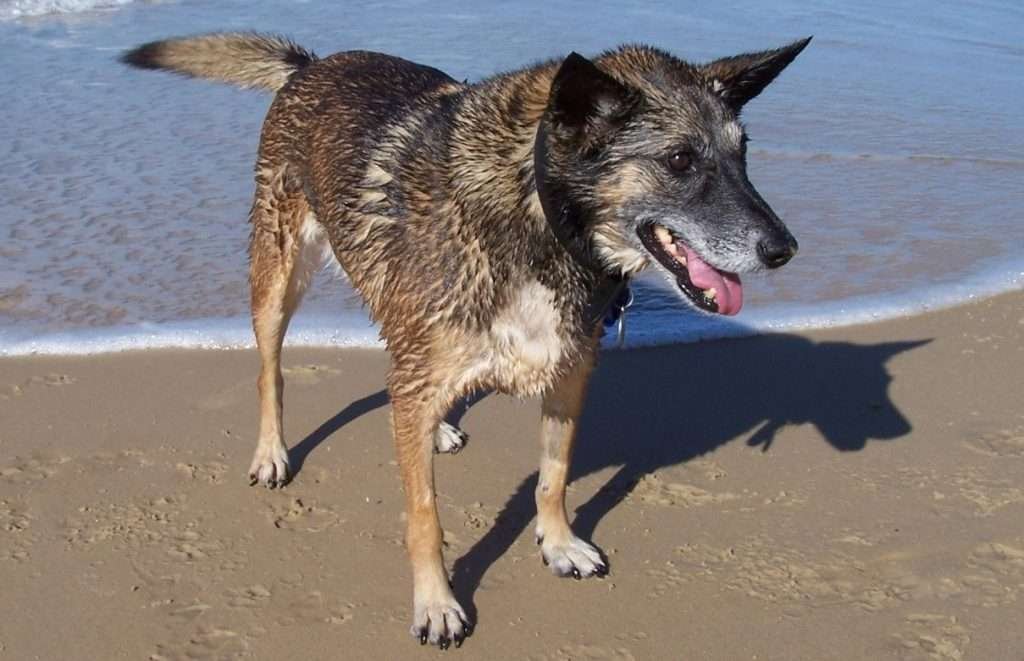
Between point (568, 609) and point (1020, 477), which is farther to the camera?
point (1020, 477)

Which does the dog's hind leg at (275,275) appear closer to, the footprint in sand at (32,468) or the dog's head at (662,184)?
the footprint in sand at (32,468)

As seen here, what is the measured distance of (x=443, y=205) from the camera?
12.2ft

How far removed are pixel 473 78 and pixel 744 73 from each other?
6523 millimetres

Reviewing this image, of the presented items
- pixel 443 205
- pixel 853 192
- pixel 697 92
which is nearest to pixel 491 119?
pixel 443 205

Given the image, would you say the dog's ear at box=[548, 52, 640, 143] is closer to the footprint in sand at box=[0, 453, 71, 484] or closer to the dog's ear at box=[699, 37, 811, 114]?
the dog's ear at box=[699, 37, 811, 114]

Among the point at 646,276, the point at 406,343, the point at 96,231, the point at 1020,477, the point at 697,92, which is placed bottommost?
the point at 96,231

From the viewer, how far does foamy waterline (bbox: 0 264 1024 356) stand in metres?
5.66

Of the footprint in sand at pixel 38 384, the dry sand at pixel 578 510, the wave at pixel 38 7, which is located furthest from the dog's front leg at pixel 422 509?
the wave at pixel 38 7

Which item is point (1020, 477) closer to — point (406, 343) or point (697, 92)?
→ point (697, 92)

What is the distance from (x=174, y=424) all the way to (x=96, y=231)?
2.39 metres

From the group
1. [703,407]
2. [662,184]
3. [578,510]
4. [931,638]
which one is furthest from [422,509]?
[703,407]

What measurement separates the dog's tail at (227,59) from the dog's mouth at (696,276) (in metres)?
2.31

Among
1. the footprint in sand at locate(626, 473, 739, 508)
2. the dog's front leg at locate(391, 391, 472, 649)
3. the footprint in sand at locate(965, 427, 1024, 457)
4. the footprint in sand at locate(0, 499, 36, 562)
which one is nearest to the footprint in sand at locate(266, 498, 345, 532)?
the dog's front leg at locate(391, 391, 472, 649)

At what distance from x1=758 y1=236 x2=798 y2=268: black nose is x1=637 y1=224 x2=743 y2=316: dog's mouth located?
5.9 inches
